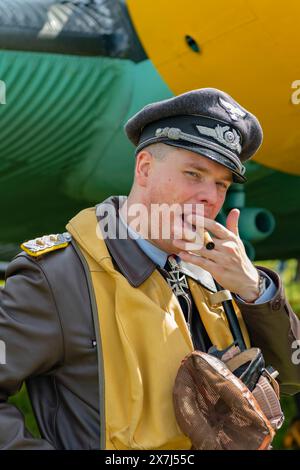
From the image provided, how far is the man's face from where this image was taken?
7.32 feet

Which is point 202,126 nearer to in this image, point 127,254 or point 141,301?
point 127,254

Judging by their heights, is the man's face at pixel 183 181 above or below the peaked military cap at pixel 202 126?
below

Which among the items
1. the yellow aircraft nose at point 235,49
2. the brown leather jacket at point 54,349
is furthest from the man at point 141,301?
the yellow aircraft nose at point 235,49

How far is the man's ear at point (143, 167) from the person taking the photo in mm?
2285

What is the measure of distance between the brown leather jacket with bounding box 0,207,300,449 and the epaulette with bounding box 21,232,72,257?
0.05 ft

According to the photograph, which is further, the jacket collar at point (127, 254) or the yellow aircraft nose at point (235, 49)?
the yellow aircraft nose at point (235, 49)

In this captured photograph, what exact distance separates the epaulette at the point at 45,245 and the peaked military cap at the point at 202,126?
32cm

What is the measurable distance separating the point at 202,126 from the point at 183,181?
172 mm

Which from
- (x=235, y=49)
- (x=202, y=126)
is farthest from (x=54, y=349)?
(x=235, y=49)

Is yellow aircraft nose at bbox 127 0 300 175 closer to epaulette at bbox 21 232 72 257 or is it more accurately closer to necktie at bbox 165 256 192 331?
necktie at bbox 165 256 192 331

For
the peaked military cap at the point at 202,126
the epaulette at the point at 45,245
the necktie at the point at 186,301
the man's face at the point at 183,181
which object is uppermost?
the peaked military cap at the point at 202,126

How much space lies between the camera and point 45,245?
2217mm

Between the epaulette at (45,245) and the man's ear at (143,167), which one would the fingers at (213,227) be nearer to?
the man's ear at (143,167)

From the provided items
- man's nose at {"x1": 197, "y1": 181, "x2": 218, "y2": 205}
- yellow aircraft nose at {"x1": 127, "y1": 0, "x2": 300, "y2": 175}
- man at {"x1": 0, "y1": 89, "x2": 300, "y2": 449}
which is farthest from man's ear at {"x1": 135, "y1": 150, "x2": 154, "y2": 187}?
yellow aircraft nose at {"x1": 127, "y1": 0, "x2": 300, "y2": 175}
